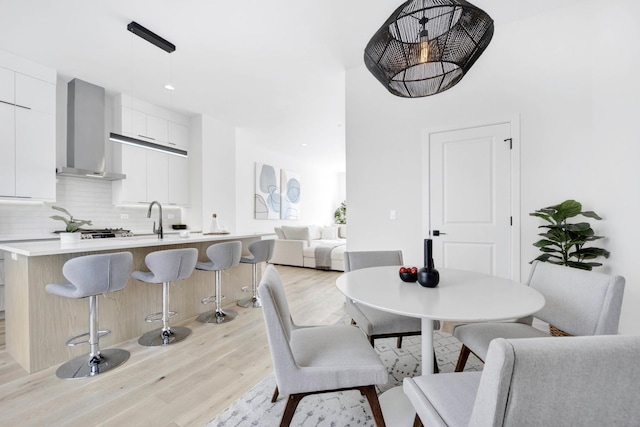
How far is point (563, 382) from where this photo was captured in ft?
2.10

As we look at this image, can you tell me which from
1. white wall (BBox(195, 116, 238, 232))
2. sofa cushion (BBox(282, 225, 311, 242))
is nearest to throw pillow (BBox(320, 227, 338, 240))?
sofa cushion (BBox(282, 225, 311, 242))

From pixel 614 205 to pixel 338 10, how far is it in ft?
9.03

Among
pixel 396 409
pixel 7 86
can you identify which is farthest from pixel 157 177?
pixel 396 409

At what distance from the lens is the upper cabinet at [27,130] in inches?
125

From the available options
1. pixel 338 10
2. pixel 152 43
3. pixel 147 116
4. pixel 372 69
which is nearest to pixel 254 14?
pixel 338 10

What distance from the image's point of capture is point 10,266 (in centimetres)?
229

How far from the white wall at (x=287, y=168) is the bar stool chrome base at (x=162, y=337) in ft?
12.5

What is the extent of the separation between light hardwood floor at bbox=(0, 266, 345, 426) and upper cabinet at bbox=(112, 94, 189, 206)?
2.27 metres

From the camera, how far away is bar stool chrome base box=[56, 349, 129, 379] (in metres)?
1.98

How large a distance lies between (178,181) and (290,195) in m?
3.41

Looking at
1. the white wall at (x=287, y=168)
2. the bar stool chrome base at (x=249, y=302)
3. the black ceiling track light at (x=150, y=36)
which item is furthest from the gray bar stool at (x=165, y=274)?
the white wall at (x=287, y=168)

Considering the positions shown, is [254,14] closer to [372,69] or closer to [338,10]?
[338,10]

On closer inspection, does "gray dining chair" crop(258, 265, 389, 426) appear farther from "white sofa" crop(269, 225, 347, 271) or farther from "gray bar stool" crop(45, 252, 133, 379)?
"white sofa" crop(269, 225, 347, 271)

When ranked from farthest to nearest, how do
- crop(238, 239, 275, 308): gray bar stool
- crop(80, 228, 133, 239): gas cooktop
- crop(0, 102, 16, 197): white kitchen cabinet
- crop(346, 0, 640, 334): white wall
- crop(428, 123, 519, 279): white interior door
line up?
crop(80, 228, 133, 239): gas cooktop, crop(238, 239, 275, 308): gray bar stool, crop(0, 102, 16, 197): white kitchen cabinet, crop(428, 123, 519, 279): white interior door, crop(346, 0, 640, 334): white wall
